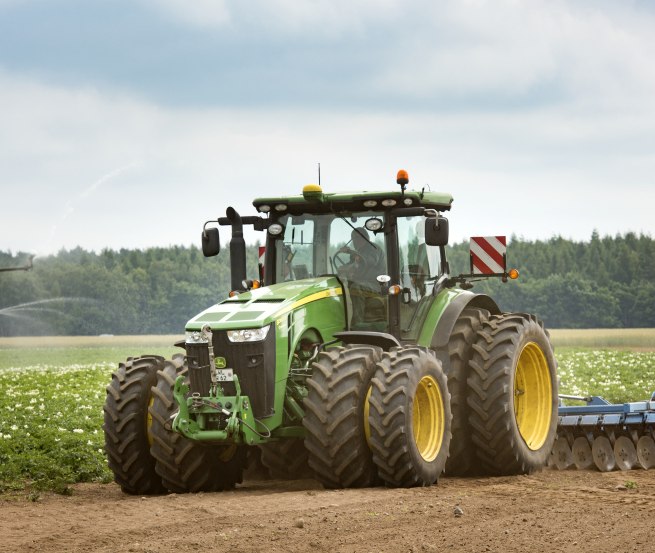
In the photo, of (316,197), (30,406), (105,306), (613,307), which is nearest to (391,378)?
(316,197)

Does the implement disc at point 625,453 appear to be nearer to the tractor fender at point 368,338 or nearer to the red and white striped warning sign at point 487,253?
the red and white striped warning sign at point 487,253

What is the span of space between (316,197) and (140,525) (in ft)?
14.6

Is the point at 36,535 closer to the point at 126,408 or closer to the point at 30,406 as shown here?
A: the point at 126,408

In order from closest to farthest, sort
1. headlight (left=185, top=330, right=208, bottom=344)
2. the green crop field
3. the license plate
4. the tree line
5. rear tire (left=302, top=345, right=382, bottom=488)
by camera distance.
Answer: rear tire (left=302, top=345, right=382, bottom=488) → the license plate → headlight (left=185, top=330, right=208, bottom=344) → the green crop field → the tree line

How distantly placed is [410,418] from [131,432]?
9.86 feet

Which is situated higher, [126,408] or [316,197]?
[316,197]

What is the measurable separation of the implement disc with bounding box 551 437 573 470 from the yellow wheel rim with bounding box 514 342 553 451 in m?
1.19

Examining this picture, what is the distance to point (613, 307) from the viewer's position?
92.0 meters

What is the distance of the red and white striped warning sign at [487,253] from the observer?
14.7 meters

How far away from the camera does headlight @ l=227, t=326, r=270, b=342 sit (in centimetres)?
1145

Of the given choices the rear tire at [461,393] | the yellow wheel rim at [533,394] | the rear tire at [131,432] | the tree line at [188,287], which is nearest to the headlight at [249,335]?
the rear tire at [131,432]

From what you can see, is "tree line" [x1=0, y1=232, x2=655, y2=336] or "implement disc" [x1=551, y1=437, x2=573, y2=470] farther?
"tree line" [x1=0, y1=232, x2=655, y2=336]

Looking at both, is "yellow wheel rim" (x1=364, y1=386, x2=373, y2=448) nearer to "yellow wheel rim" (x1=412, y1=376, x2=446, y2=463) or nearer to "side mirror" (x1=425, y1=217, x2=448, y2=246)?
"yellow wheel rim" (x1=412, y1=376, x2=446, y2=463)

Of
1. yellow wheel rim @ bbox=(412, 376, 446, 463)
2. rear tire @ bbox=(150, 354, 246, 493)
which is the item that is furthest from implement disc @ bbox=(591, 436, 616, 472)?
rear tire @ bbox=(150, 354, 246, 493)
